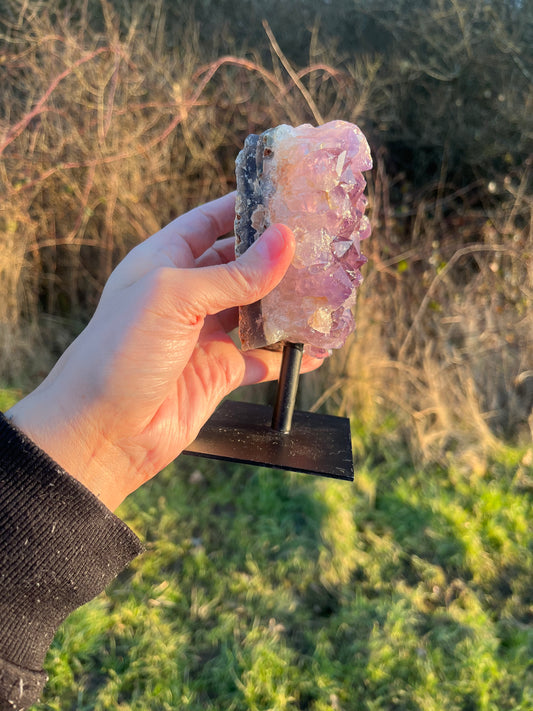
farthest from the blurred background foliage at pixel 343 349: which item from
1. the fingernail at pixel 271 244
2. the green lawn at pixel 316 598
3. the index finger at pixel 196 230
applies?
the fingernail at pixel 271 244

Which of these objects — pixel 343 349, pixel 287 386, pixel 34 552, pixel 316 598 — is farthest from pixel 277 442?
pixel 343 349

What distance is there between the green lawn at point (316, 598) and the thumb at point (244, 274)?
1.60m

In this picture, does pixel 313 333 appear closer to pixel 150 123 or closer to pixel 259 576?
pixel 259 576

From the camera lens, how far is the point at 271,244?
1455mm

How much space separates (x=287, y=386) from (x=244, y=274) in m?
0.53

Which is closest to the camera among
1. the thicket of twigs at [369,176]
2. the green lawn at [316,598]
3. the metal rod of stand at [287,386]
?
the metal rod of stand at [287,386]

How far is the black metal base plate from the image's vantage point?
5.52 feet

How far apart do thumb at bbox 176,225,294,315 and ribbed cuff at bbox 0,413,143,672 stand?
0.58m

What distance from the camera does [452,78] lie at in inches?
177

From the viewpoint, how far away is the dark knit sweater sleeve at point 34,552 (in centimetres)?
132

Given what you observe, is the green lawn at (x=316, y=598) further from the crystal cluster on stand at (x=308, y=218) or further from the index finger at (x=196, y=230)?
the index finger at (x=196, y=230)

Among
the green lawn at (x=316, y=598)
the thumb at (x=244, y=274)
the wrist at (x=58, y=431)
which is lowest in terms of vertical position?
the green lawn at (x=316, y=598)

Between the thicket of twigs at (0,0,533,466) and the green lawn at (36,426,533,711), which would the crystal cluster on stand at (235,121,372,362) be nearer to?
the green lawn at (36,426,533,711)

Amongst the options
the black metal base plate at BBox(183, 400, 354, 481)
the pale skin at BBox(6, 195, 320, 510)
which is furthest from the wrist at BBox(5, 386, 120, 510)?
the black metal base plate at BBox(183, 400, 354, 481)
